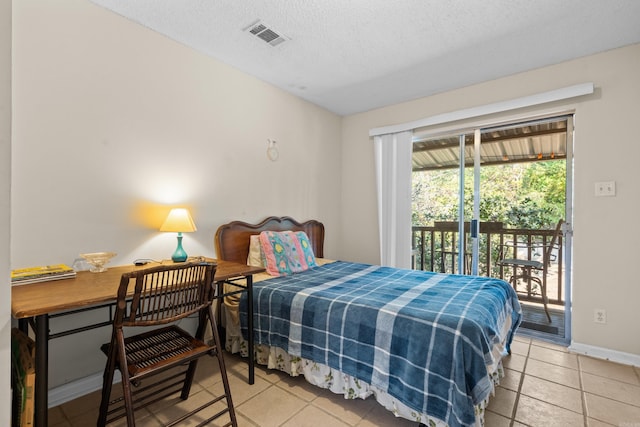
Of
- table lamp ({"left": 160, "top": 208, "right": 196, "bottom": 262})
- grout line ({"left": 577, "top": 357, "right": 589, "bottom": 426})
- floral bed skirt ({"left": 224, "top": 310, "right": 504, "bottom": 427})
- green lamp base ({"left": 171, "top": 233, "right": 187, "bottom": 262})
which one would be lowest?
grout line ({"left": 577, "top": 357, "right": 589, "bottom": 426})

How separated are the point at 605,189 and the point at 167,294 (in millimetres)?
3390

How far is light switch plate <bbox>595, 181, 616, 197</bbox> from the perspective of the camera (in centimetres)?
251

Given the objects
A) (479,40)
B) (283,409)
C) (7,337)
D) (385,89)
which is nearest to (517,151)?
(479,40)

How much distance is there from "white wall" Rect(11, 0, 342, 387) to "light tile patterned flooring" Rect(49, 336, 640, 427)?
27.8 inches

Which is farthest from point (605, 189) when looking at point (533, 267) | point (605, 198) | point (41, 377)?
point (41, 377)

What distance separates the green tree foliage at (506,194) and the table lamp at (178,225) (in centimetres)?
275

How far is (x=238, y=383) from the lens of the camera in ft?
6.81

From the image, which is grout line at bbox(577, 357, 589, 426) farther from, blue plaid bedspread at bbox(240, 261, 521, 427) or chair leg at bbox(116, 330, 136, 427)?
chair leg at bbox(116, 330, 136, 427)

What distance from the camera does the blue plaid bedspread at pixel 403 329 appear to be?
1449 mm

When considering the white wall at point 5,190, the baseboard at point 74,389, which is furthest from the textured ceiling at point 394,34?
the baseboard at point 74,389

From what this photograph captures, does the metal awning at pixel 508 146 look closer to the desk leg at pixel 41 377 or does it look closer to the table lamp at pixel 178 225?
the table lamp at pixel 178 225

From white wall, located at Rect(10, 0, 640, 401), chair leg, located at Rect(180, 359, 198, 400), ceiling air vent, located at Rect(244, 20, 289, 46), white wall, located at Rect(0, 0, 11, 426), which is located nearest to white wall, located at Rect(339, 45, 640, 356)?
white wall, located at Rect(10, 0, 640, 401)

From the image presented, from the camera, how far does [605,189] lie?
100 inches

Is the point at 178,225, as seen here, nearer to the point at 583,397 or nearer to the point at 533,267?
the point at 583,397
